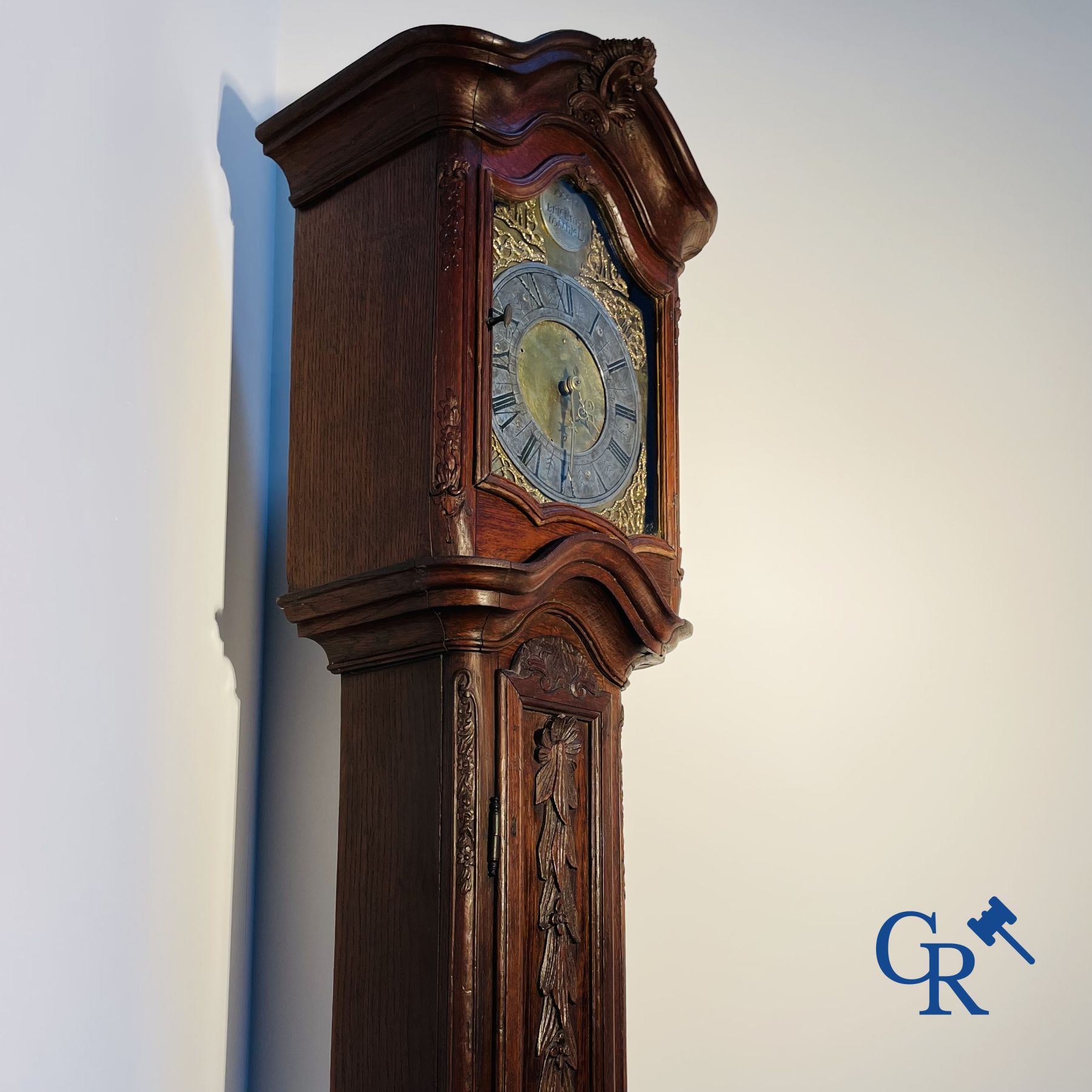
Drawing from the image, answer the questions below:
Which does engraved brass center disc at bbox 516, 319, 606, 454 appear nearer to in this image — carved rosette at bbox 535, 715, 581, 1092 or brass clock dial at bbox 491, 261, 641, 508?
brass clock dial at bbox 491, 261, 641, 508

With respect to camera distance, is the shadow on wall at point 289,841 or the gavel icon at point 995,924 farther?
the gavel icon at point 995,924

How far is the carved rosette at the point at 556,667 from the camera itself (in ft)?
5.52

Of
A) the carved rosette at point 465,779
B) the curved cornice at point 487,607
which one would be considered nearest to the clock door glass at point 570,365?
the curved cornice at point 487,607

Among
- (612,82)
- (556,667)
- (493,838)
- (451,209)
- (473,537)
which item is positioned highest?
(612,82)

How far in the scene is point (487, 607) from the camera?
158cm

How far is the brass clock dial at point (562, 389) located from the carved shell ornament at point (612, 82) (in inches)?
8.7

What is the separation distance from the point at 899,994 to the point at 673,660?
0.65 m

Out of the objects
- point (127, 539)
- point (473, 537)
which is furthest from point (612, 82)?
point (127, 539)

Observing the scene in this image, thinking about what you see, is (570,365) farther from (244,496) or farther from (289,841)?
(289,841)

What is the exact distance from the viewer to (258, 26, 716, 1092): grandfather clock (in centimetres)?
159

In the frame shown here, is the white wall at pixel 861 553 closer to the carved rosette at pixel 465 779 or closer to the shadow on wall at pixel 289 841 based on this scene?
the shadow on wall at pixel 289 841
